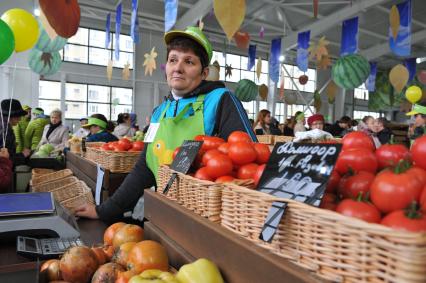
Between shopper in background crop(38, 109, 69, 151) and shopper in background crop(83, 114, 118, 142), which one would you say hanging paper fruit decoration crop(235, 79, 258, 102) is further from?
shopper in background crop(83, 114, 118, 142)

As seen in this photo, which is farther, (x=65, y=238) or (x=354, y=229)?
(x=65, y=238)

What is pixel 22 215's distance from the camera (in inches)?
51.6

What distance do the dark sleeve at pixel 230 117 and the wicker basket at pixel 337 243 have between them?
0.77 metres

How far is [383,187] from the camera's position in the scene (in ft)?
2.20

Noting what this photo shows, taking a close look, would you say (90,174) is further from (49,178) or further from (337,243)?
(337,243)

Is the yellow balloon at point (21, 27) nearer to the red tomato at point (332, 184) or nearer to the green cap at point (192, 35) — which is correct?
the green cap at point (192, 35)

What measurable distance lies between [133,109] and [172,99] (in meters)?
13.3

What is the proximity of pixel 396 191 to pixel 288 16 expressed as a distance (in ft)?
46.2

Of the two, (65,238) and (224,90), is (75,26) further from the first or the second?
(65,238)

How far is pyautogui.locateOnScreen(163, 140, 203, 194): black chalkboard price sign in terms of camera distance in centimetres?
117

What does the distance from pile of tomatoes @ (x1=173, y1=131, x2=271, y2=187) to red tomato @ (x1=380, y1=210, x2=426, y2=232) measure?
406mm

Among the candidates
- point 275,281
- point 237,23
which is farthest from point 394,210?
point 237,23

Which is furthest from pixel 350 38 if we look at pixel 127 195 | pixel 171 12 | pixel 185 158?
pixel 185 158

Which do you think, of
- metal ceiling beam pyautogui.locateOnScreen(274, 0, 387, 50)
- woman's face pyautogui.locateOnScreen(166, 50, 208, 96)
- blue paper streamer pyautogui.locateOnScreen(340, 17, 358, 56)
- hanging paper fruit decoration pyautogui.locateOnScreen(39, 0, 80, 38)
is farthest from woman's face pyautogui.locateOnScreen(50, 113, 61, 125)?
metal ceiling beam pyautogui.locateOnScreen(274, 0, 387, 50)
